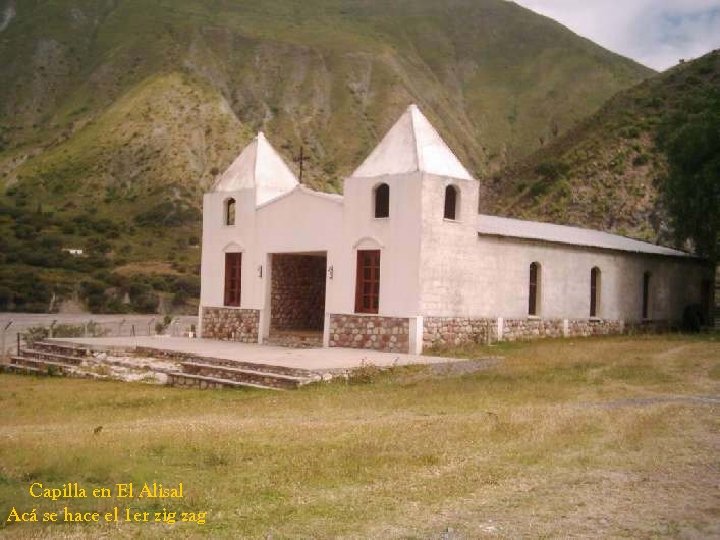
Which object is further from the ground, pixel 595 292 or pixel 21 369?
pixel 595 292

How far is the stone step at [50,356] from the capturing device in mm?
21327

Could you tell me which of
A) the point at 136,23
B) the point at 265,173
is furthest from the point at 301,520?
the point at 136,23

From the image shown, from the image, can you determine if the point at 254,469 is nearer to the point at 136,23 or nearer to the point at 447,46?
the point at 136,23

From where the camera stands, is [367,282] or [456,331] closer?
[456,331]

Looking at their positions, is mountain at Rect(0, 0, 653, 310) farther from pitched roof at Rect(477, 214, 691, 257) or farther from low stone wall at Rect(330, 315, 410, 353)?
low stone wall at Rect(330, 315, 410, 353)

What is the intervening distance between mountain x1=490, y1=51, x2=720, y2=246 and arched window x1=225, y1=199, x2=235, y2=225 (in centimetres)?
2588

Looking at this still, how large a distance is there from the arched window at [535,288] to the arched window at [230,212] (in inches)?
369

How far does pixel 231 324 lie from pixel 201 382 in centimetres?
824

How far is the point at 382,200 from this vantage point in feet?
71.9

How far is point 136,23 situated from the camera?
9688 cm

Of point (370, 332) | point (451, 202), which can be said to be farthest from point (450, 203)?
point (370, 332)

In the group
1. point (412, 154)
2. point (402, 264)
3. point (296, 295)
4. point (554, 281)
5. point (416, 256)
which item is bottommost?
point (296, 295)

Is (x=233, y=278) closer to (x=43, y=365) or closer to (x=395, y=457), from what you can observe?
(x=43, y=365)

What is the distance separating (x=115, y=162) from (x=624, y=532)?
64302 millimetres
